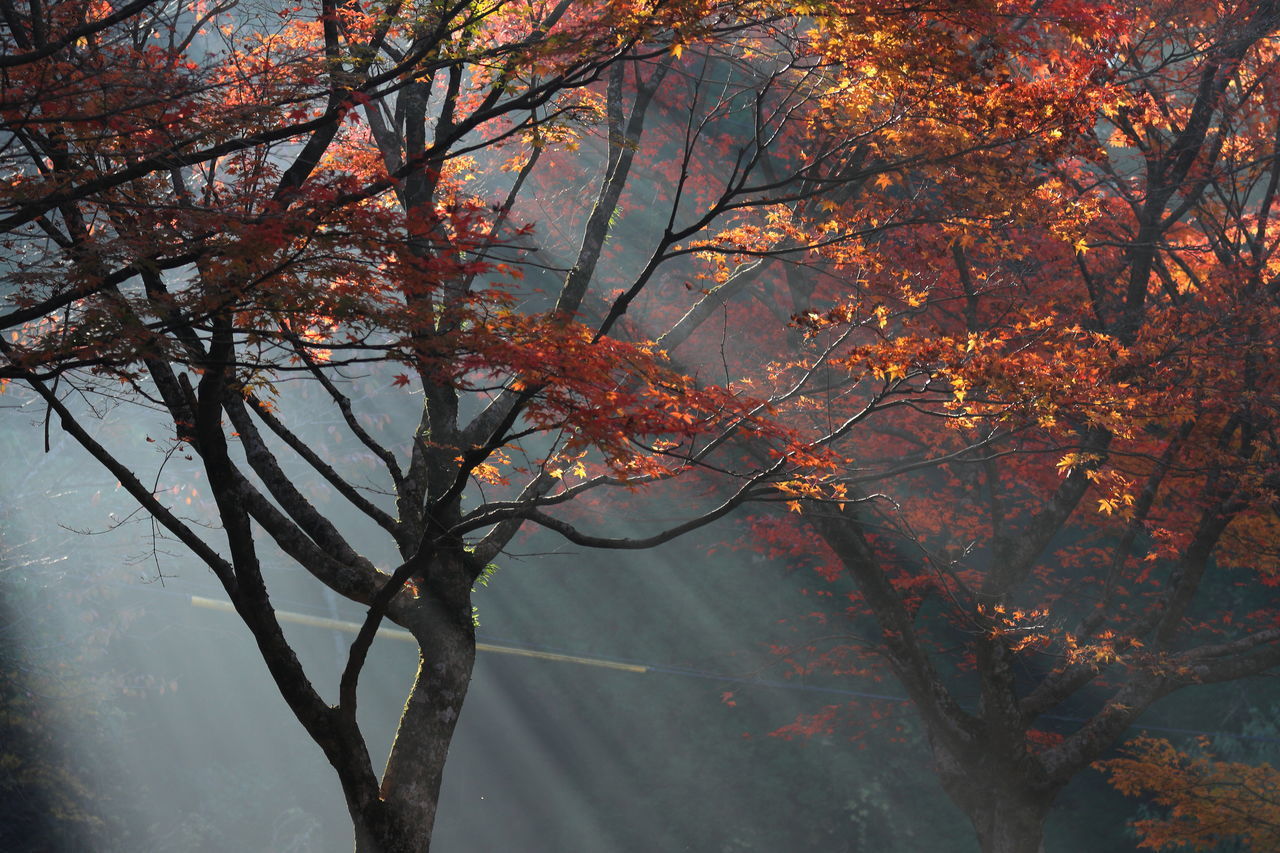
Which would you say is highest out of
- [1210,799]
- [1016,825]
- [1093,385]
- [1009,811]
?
[1093,385]

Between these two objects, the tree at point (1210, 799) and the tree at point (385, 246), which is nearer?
the tree at point (385, 246)

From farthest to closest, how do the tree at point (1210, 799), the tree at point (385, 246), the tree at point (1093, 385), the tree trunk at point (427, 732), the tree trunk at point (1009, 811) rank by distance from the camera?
the tree at point (1210, 799)
the tree trunk at point (1009, 811)
the tree at point (1093, 385)
the tree trunk at point (427, 732)
the tree at point (385, 246)

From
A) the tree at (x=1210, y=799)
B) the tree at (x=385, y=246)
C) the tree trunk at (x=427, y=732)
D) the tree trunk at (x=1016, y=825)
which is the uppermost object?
the tree at (x=385, y=246)

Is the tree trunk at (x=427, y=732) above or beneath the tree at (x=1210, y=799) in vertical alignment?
above

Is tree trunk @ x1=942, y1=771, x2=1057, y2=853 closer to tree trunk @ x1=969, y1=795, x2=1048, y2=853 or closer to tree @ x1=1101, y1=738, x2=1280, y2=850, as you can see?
tree trunk @ x1=969, y1=795, x2=1048, y2=853

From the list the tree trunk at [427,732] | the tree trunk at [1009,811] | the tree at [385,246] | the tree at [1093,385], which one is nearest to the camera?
the tree at [385,246]

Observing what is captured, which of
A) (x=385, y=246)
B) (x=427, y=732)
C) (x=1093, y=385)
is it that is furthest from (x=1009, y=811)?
(x=385, y=246)

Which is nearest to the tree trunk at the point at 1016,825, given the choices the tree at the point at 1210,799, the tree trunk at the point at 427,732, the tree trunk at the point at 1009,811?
the tree trunk at the point at 1009,811

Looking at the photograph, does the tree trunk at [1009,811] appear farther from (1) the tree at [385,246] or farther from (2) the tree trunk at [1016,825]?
(1) the tree at [385,246]

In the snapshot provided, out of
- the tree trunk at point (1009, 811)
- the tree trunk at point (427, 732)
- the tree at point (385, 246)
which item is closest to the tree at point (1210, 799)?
the tree trunk at point (1009, 811)

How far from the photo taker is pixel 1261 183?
60.3ft

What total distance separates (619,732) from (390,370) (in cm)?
1179

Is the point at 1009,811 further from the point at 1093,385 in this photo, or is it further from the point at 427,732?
the point at 427,732

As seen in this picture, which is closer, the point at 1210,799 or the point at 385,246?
the point at 385,246
